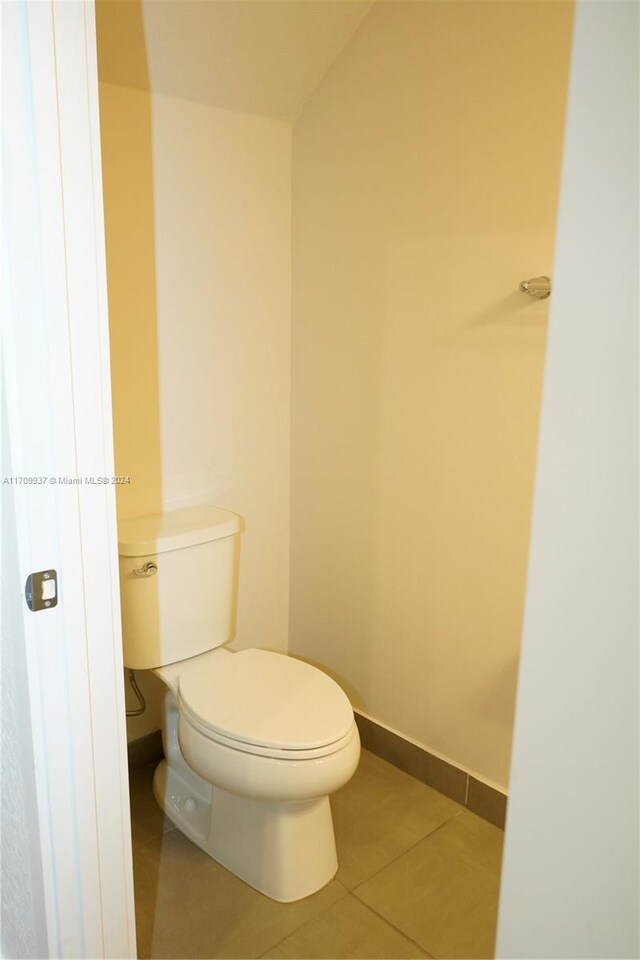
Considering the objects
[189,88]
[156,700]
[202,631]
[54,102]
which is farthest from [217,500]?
[54,102]

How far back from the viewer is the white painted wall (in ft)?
1.36

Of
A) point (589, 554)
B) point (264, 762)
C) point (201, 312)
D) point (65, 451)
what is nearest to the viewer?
point (589, 554)

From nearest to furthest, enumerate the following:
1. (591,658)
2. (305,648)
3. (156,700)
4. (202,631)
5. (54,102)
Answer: (591,658)
(54,102)
(202,631)
(156,700)
(305,648)

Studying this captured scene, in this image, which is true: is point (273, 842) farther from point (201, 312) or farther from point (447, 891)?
point (201, 312)

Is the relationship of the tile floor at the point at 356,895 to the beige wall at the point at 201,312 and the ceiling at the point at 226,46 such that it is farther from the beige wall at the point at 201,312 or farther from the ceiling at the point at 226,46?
the ceiling at the point at 226,46

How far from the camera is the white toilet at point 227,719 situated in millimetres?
1626

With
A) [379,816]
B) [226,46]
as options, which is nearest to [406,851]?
[379,816]

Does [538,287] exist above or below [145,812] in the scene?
above

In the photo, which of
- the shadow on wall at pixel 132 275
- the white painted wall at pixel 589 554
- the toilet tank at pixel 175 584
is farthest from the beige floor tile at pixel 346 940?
the white painted wall at pixel 589 554

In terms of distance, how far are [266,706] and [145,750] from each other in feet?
2.24

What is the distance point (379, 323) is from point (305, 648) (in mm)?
1129

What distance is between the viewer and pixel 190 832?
6.34 feet

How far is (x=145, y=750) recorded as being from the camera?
Result: 2.20 m

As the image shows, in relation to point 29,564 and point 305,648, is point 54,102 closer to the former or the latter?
point 29,564
